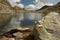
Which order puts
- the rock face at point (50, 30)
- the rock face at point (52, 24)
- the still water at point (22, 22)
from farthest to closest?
the still water at point (22, 22) → the rock face at point (52, 24) → the rock face at point (50, 30)

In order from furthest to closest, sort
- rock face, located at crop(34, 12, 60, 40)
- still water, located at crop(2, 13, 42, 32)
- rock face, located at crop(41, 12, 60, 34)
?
still water, located at crop(2, 13, 42, 32), rock face, located at crop(41, 12, 60, 34), rock face, located at crop(34, 12, 60, 40)

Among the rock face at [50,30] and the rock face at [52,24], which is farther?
the rock face at [52,24]

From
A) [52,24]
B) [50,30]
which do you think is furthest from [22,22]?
[50,30]

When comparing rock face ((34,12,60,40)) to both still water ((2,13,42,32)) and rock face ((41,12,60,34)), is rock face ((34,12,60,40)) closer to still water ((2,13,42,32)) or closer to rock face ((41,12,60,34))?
rock face ((41,12,60,34))

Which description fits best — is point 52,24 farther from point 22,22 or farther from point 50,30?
point 22,22

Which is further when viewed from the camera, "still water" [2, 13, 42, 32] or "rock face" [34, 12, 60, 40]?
"still water" [2, 13, 42, 32]

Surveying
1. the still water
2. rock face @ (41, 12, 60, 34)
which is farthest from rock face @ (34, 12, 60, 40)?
the still water

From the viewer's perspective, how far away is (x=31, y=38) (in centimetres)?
320

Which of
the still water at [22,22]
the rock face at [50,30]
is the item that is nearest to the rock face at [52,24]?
the rock face at [50,30]

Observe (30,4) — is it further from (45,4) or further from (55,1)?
(55,1)

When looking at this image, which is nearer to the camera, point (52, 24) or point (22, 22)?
point (52, 24)

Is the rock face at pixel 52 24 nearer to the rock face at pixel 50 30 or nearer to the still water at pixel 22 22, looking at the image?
the rock face at pixel 50 30

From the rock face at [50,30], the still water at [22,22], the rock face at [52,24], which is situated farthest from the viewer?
Result: the still water at [22,22]

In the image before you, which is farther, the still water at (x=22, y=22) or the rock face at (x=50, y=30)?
the still water at (x=22, y=22)
